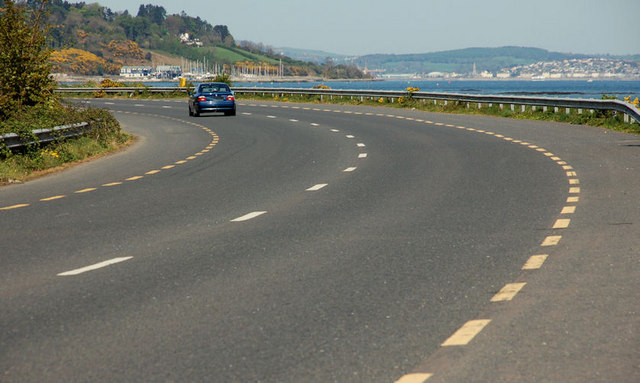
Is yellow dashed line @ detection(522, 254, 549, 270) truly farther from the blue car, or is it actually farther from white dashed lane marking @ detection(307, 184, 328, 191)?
the blue car

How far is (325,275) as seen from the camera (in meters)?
7.71

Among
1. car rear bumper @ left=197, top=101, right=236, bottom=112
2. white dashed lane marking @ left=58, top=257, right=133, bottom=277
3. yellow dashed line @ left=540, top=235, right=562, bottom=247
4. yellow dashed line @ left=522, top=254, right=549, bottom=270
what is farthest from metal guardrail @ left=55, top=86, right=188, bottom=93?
yellow dashed line @ left=522, top=254, right=549, bottom=270

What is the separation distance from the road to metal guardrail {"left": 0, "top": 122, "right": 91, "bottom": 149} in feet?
5.80

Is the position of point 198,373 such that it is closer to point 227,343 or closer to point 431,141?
point 227,343

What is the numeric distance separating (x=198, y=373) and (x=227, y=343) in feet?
1.99

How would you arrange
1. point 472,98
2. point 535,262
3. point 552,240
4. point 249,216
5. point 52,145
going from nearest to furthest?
point 535,262 → point 552,240 → point 249,216 → point 52,145 → point 472,98

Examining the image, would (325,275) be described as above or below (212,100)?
above

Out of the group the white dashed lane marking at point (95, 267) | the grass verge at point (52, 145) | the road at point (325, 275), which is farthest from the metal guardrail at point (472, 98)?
the white dashed lane marking at point (95, 267)

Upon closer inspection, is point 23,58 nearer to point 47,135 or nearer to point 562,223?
point 47,135

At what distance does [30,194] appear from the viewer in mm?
14273

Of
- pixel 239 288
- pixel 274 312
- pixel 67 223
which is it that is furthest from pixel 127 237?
pixel 274 312

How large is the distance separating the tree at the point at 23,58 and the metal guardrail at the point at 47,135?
5.03ft

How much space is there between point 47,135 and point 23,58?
376cm

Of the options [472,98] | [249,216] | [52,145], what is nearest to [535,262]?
[249,216]
